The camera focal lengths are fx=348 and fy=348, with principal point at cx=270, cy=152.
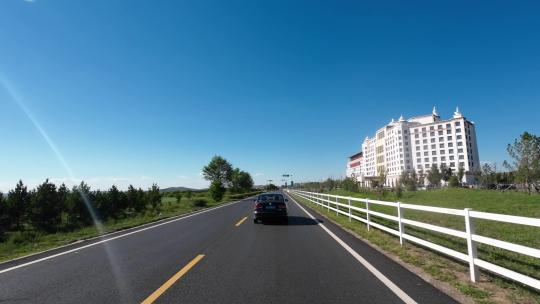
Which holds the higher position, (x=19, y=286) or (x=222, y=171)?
(x=222, y=171)

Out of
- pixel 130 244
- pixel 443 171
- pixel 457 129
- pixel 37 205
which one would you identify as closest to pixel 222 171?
pixel 443 171

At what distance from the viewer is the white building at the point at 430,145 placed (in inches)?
5130

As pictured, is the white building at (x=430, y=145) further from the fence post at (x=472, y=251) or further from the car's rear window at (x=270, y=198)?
the fence post at (x=472, y=251)

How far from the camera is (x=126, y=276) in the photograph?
6.46 meters

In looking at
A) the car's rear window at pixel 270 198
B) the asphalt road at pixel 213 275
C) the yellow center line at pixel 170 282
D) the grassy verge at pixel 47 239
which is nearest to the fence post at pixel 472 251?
the asphalt road at pixel 213 275

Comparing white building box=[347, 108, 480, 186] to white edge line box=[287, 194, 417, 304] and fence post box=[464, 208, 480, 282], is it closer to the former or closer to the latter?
white edge line box=[287, 194, 417, 304]

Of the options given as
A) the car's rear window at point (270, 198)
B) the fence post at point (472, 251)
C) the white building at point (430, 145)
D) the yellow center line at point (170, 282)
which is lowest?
the yellow center line at point (170, 282)

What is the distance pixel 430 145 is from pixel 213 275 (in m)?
145

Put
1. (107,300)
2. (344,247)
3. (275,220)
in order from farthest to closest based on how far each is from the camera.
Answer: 1. (275,220)
2. (344,247)
3. (107,300)

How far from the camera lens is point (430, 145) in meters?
136

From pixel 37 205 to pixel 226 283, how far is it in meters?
34.8

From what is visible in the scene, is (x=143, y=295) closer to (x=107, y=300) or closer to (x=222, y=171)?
(x=107, y=300)

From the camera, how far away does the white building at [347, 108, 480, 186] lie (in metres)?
130

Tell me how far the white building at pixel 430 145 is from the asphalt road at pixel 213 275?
4695 inches
